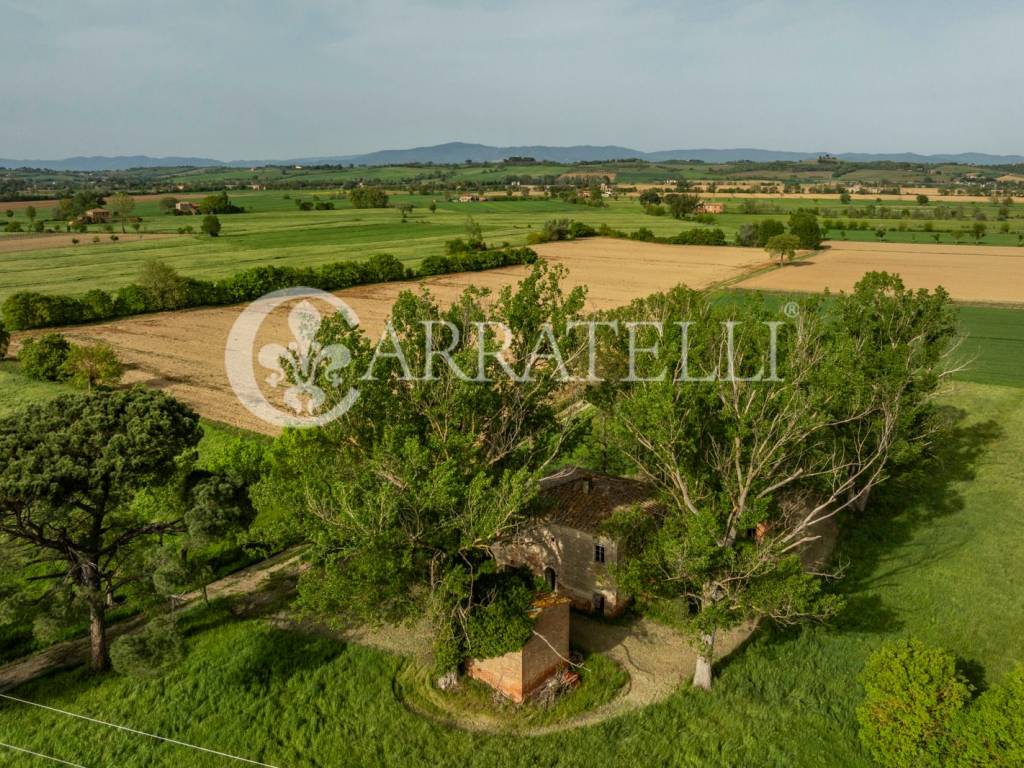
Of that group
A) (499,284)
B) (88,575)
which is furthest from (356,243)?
(88,575)

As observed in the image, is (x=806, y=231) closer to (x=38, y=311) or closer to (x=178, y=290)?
(x=178, y=290)

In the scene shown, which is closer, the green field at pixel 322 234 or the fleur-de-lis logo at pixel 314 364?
the fleur-de-lis logo at pixel 314 364

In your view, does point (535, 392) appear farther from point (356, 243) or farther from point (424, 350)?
point (356, 243)

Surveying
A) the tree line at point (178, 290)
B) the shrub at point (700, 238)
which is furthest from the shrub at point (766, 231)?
the tree line at point (178, 290)

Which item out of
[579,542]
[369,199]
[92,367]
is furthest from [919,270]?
[369,199]

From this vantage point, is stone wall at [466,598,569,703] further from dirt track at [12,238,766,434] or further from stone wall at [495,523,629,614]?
dirt track at [12,238,766,434]

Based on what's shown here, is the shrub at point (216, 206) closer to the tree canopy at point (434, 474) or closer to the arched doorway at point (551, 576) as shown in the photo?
the tree canopy at point (434, 474)
